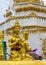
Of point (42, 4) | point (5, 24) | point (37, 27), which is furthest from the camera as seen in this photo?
point (42, 4)

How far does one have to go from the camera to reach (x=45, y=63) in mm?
4734

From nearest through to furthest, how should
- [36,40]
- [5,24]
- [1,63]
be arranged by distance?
[1,63] → [36,40] → [5,24]

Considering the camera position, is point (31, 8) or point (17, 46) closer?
point (17, 46)

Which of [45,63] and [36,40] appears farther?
[36,40]

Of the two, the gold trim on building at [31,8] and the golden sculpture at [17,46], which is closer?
the golden sculpture at [17,46]

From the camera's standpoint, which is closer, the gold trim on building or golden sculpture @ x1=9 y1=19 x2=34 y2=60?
golden sculpture @ x1=9 y1=19 x2=34 y2=60

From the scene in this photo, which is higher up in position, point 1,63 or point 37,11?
point 1,63

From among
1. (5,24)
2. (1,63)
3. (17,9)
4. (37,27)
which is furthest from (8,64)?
(17,9)

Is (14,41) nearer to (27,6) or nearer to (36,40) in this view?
(36,40)

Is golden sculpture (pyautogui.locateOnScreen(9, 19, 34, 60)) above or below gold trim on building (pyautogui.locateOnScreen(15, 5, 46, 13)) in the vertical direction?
above

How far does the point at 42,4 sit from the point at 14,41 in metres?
13.1

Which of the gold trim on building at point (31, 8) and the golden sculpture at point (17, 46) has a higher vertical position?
the golden sculpture at point (17, 46)

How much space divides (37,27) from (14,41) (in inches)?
371

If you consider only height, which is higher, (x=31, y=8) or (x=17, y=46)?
(x=17, y=46)
